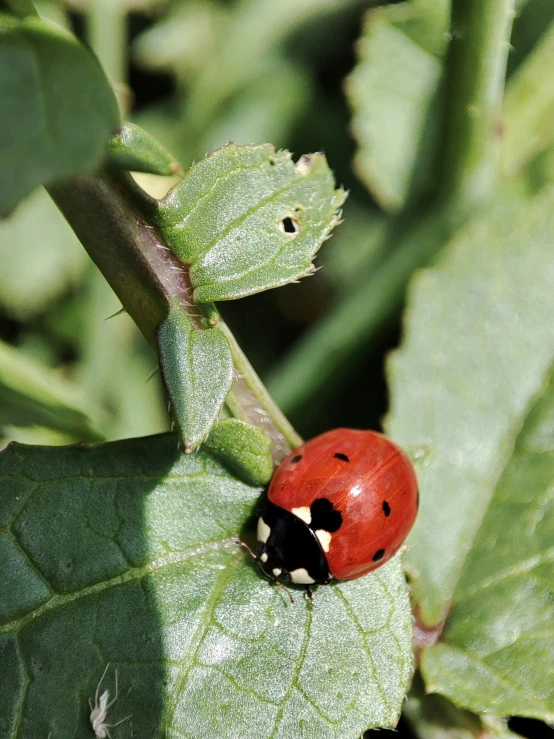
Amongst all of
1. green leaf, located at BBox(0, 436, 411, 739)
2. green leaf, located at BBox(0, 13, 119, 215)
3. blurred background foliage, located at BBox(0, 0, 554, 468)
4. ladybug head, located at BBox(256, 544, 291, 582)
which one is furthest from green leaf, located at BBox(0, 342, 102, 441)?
green leaf, located at BBox(0, 13, 119, 215)

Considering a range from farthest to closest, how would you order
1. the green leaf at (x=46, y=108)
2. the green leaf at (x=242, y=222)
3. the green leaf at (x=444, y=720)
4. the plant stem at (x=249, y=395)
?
1. the green leaf at (x=444, y=720)
2. the plant stem at (x=249, y=395)
3. the green leaf at (x=242, y=222)
4. the green leaf at (x=46, y=108)

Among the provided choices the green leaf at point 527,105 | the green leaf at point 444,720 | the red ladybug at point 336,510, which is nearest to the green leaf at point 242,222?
the red ladybug at point 336,510

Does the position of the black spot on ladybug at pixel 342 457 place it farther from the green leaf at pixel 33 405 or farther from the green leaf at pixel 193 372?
the green leaf at pixel 33 405

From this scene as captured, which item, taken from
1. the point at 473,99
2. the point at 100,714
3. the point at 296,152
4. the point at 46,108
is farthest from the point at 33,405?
the point at 296,152

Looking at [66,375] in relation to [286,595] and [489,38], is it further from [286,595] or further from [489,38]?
[489,38]

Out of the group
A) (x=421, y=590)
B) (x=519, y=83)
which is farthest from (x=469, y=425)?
(x=519, y=83)

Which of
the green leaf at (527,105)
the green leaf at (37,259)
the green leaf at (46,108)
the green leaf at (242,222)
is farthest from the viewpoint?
the green leaf at (37,259)
